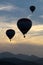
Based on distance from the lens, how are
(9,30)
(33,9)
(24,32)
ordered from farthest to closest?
(9,30) < (33,9) < (24,32)

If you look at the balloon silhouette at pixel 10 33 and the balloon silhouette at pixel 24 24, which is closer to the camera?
the balloon silhouette at pixel 24 24

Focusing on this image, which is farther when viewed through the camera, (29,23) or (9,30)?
(9,30)

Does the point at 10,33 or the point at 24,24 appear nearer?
the point at 24,24

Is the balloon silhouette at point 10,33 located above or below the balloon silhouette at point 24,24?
below

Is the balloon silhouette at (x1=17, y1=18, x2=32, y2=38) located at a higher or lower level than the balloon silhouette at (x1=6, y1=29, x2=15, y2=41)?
higher

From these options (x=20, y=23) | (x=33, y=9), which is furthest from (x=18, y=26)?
(x=33, y=9)

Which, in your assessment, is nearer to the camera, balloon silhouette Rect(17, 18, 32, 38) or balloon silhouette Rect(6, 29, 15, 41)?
balloon silhouette Rect(17, 18, 32, 38)

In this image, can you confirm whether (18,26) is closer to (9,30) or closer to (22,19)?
(22,19)

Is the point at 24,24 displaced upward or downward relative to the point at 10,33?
upward
